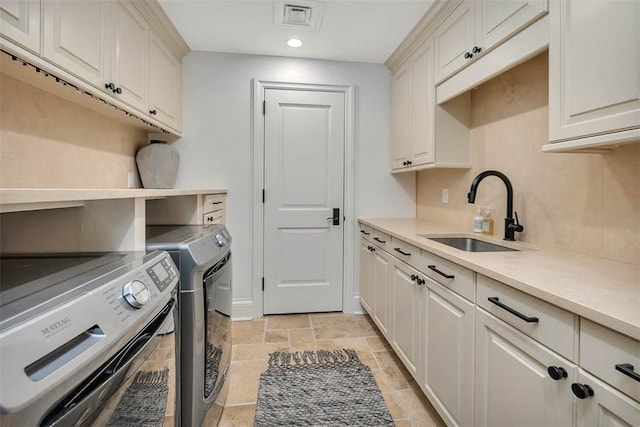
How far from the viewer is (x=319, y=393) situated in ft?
6.01

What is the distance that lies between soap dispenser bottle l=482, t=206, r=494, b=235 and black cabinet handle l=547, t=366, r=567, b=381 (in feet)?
4.18

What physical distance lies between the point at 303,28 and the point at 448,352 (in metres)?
2.37

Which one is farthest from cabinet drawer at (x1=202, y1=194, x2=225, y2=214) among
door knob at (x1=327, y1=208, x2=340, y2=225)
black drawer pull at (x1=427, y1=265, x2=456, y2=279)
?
black drawer pull at (x1=427, y1=265, x2=456, y2=279)

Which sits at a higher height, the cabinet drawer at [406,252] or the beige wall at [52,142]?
the beige wall at [52,142]

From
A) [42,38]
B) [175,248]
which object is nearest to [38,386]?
[175,248]

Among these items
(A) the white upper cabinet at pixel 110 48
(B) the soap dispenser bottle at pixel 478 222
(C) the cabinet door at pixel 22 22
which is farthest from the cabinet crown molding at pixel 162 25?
(B) the soap dispenser bottle at pixel 478 222

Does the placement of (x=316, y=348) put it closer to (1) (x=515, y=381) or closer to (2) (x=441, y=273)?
(2) (x=441, y=273)

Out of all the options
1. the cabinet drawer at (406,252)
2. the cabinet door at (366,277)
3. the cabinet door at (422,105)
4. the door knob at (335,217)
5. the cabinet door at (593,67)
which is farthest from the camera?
the door knob at (335,217)

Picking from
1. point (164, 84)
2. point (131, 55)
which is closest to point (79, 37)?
point (131, 55)

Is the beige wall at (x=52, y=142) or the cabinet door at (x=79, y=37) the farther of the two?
the beige wall at (x=52, y=142)

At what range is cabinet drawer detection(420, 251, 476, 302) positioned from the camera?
1254 millimetres

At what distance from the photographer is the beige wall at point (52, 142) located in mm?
1397

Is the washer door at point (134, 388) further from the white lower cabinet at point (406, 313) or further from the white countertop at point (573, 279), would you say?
the white lower cabinet at point (406, 313)

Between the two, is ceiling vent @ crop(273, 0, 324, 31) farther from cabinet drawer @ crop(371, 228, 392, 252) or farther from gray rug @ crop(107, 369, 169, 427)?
gray rug @ crop(107, 369, 169, 427)
